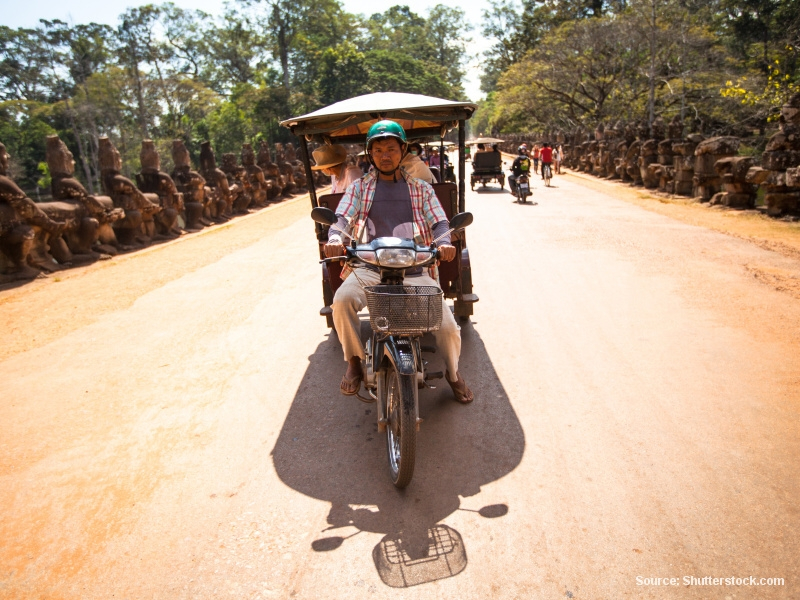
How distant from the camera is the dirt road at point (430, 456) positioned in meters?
2.35

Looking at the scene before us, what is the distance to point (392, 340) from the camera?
2973 millimetres

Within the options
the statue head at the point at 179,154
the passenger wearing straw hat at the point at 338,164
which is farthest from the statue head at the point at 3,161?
the passenger wearing straw hat at the point at 338,164

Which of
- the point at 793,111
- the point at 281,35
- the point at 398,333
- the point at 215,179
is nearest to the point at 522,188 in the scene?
the point at 793,111

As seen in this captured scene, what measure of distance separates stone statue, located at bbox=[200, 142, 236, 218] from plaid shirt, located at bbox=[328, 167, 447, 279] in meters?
14.2

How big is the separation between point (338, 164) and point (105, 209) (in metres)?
7.71

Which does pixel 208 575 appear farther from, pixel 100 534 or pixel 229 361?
pixel 229 361

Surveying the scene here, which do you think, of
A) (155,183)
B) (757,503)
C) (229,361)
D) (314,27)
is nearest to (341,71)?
(314,27)

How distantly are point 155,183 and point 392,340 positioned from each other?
1255 cm

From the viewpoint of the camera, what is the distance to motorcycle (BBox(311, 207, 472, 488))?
8.92 ft

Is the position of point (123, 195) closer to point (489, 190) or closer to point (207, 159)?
point (207, 159)

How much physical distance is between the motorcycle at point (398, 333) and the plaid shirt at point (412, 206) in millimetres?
581

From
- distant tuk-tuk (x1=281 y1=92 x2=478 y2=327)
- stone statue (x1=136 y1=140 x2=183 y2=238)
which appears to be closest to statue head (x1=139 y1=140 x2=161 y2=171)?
stone statue (x1=136 y1=140 x2=183 y2=238)

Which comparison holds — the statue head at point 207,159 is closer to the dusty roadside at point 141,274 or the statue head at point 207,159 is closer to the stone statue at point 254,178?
the stone statue at point 254,178

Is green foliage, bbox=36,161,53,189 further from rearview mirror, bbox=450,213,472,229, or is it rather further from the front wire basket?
the front wire basket
